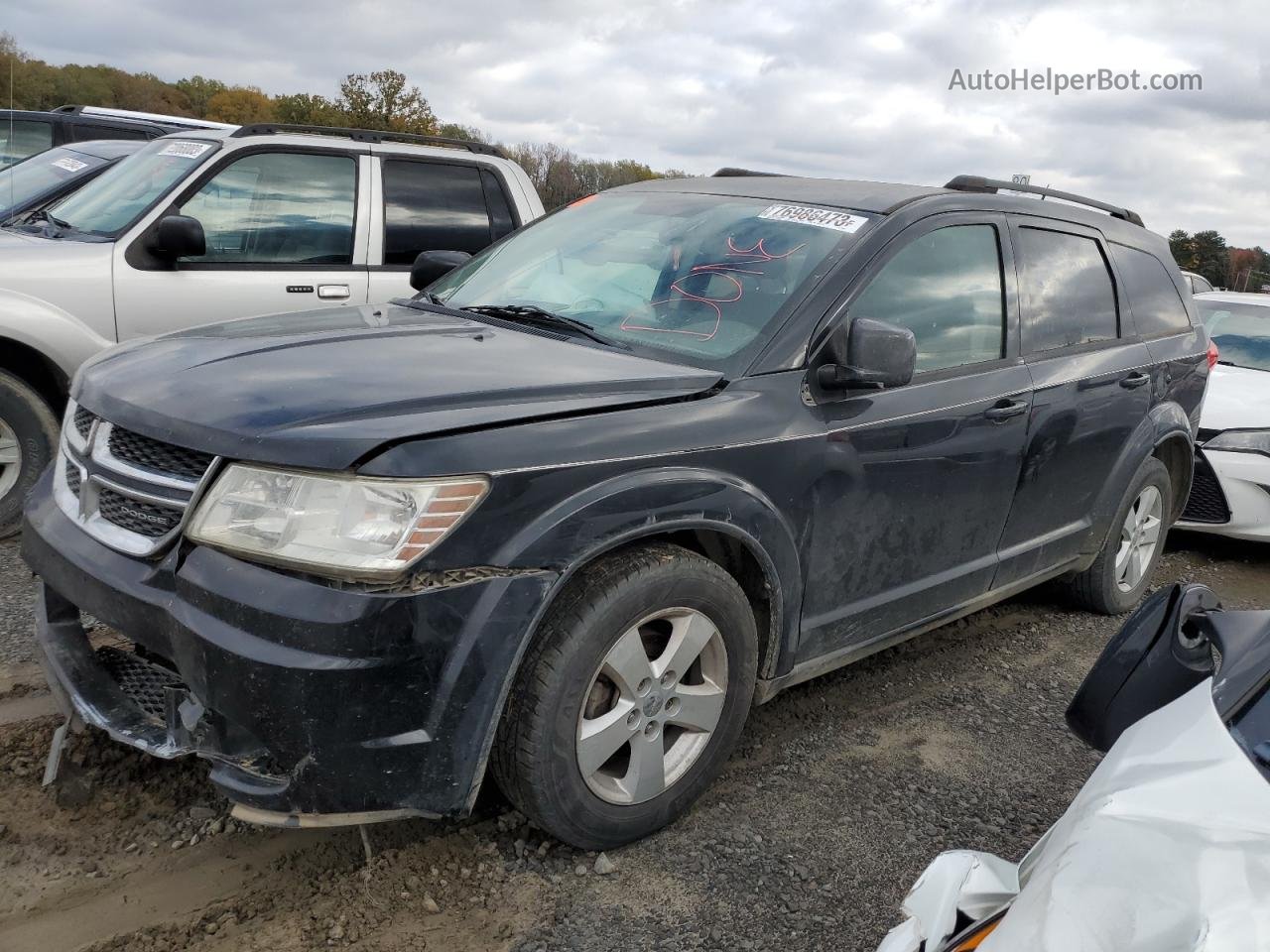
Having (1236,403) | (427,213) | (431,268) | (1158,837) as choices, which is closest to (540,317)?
(431,268)

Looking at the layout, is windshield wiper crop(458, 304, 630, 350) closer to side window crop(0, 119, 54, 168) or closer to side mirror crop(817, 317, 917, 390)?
side mirror crop(817, 317, 917, 390)

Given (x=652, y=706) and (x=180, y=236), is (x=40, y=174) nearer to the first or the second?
(x=180, y=236)

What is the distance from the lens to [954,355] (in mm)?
3596

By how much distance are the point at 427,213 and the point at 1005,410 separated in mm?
3605

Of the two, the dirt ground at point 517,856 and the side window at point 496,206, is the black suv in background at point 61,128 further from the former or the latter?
the dirt ground at point 517,856

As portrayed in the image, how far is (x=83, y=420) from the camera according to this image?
9.63 feet

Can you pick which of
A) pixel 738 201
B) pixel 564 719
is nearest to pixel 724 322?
pixel 738 201

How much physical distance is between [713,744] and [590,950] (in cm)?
68

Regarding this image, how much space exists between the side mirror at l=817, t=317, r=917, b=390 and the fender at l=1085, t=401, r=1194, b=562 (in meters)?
1.80

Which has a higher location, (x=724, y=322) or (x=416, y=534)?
(x=724, y=322)

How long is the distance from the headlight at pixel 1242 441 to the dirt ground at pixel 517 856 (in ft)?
10.6

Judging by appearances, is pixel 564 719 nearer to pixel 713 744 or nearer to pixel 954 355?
pixel 713 744

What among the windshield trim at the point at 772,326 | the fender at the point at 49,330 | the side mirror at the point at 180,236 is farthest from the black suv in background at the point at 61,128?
the windshield trim at the point at 772,326

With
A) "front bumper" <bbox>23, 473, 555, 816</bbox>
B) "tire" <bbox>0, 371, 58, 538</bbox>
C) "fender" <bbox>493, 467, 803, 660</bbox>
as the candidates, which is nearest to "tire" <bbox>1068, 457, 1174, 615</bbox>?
"fender" <bbox>493, 467, 803, 660</bbox>
